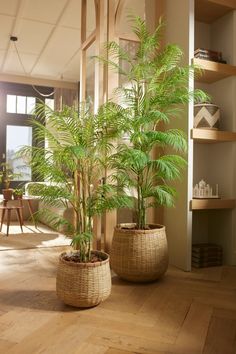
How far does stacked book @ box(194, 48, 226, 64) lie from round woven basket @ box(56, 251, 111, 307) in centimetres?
194

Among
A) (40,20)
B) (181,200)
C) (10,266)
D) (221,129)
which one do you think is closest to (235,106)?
(221,129)

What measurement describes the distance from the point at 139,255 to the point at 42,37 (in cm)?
385

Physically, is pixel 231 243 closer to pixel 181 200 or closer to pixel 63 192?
pixel 181 200

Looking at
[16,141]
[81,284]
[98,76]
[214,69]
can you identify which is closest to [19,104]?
[16,141]

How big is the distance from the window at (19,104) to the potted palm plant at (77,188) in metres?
6.15

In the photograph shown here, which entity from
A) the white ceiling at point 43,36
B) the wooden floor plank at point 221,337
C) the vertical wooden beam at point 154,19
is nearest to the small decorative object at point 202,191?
the vertical wooden beam at point 154,19

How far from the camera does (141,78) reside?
262 centimetres

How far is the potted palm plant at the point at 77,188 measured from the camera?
1.99 metres

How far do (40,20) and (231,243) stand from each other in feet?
11.7

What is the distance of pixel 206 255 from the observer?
298cm

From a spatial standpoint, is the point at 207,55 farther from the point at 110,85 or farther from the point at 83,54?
the point at 83,54

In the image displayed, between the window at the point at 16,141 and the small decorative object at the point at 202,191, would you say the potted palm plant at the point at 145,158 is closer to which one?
the small decorative object at the point at 202,191

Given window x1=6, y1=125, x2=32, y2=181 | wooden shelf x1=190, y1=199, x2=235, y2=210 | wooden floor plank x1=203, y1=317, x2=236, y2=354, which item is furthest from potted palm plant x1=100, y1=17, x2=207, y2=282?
window x1=6, y1=125, x2=32, y2=181

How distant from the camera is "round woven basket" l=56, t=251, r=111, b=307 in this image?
1979 mm
